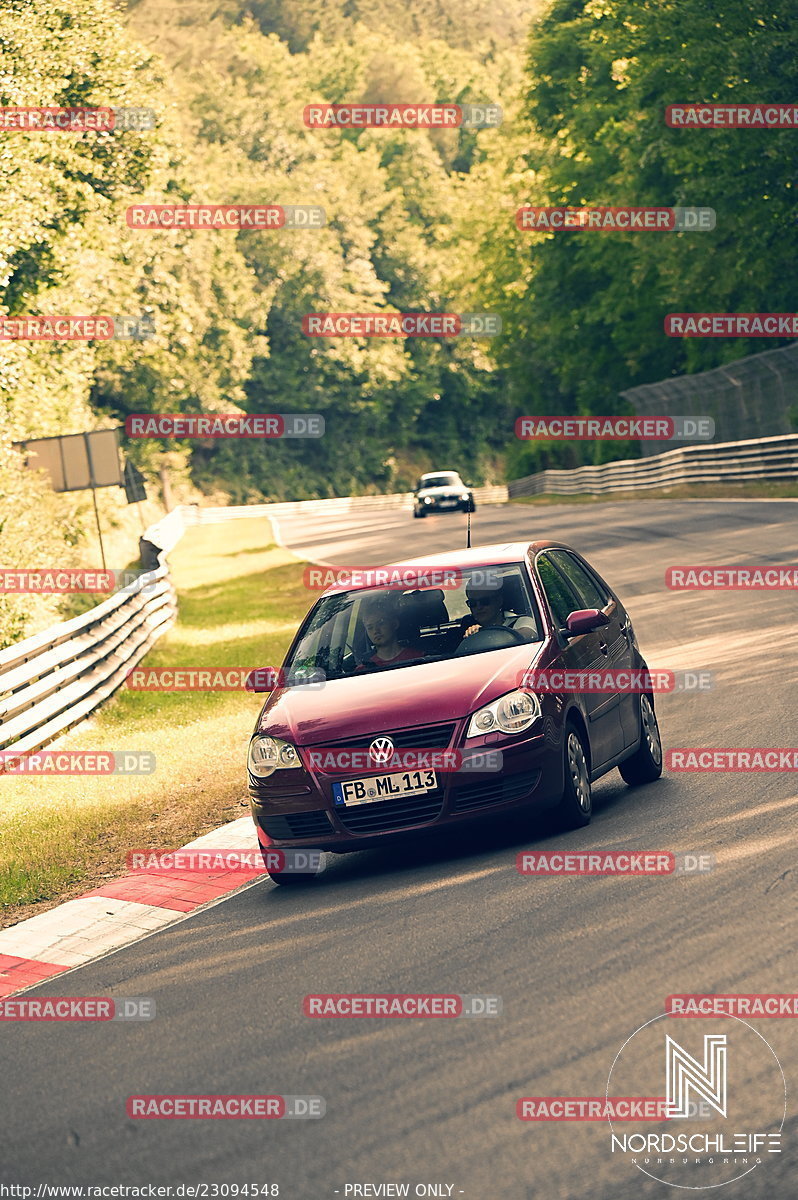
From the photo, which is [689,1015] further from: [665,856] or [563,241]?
[563,241]

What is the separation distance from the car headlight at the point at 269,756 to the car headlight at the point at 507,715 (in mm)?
988

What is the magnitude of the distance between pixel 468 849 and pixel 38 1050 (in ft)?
10.4

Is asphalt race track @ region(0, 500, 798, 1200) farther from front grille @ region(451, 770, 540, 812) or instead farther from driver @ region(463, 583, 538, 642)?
driver @ region(463, 583, 538, 642)

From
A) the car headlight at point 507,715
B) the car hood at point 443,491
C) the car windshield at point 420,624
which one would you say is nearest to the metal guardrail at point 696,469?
the car hood at point 443,491

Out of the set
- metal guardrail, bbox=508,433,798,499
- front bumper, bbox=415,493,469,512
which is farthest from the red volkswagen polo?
front bumper, bbox=415,493,469,512

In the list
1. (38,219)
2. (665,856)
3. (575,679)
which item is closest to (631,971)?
(665,856)

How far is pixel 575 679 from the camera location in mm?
9008

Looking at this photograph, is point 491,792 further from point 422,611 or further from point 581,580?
point 581,580

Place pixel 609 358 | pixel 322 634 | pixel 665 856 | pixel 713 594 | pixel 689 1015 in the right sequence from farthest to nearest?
1. pixel 609 358
2. pixel 713 594
3. pixel 322 634
4. pixel 665 856
5. pixel 689 1015

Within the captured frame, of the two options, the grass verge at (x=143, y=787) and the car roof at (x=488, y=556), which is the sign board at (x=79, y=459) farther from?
the car roof at (x=488, y=556)

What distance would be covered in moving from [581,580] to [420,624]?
149 cm

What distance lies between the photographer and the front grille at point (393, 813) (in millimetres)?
8234

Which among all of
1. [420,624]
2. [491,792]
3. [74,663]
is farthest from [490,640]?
[74,663]

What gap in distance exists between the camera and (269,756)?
8.61 m
